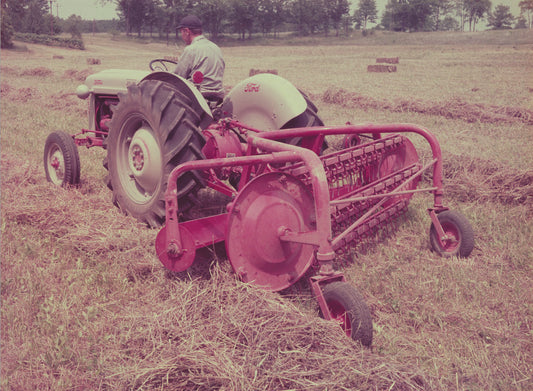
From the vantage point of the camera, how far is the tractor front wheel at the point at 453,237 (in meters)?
3.72

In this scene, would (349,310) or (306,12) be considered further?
(306,12)

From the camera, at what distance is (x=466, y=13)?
324ft

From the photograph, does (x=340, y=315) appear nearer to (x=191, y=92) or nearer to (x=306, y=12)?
(x=191, y=92)

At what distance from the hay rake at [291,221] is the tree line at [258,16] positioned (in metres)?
51.0

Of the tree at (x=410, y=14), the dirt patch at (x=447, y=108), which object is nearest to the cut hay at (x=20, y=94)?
the dirt patch at (x=447, y=108)

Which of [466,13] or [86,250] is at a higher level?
[466,13]

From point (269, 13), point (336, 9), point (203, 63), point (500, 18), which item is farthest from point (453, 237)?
point (500, 18)

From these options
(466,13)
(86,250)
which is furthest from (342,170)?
(466,13)

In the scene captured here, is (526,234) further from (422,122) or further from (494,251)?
(422,122)

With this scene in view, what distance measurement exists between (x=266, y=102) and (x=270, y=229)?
1.74m

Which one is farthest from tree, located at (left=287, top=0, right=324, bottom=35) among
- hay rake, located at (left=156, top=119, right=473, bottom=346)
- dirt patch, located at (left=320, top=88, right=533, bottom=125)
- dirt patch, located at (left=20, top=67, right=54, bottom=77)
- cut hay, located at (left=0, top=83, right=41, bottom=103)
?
hay rake, located at (left=156, top=119, right=473, bottom=346)

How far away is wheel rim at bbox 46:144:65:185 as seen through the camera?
5125 mm

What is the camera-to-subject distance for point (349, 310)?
2.46 metres

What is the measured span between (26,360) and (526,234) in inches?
148
